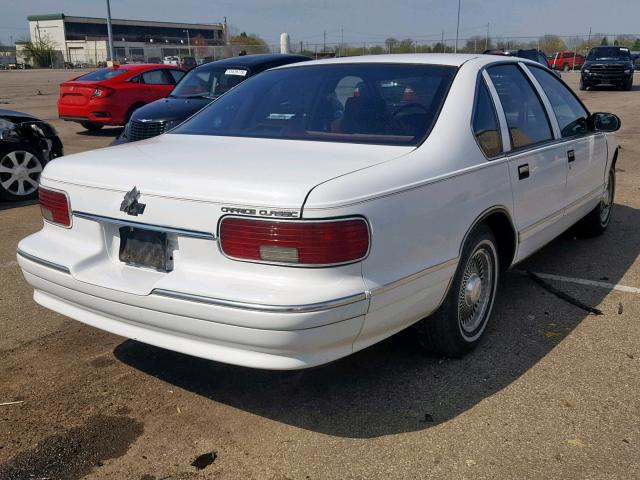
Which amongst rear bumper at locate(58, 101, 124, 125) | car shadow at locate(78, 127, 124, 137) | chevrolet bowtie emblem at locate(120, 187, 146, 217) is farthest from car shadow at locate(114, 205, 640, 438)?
car shadow at locate(78, 127, 124, 137)

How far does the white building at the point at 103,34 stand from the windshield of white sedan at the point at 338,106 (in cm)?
7797

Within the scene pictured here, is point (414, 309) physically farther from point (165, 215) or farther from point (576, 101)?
point (576, 101)

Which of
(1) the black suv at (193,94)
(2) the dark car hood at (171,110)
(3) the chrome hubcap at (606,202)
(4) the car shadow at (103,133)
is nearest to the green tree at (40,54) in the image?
(4) the car shadow at (103,133)

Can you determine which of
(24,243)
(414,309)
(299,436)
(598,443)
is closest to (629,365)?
(598,443)

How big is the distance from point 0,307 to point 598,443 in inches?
148

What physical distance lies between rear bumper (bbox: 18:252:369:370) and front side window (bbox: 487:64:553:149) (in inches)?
73.1

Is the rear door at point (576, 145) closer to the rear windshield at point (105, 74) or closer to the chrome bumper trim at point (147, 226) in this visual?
the chrome bumper trim at point (147, 226)

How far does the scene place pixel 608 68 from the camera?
Answer: 2653cm

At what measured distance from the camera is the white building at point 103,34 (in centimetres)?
8331

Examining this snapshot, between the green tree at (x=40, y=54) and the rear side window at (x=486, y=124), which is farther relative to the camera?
the green tree at (x=40, y=54)

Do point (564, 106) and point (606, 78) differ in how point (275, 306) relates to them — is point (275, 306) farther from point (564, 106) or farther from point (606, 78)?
point (606, 78)

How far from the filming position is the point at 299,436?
2949 millimetres

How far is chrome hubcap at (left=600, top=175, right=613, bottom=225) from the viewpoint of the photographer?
5906 mm

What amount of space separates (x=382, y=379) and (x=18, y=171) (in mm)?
5865
